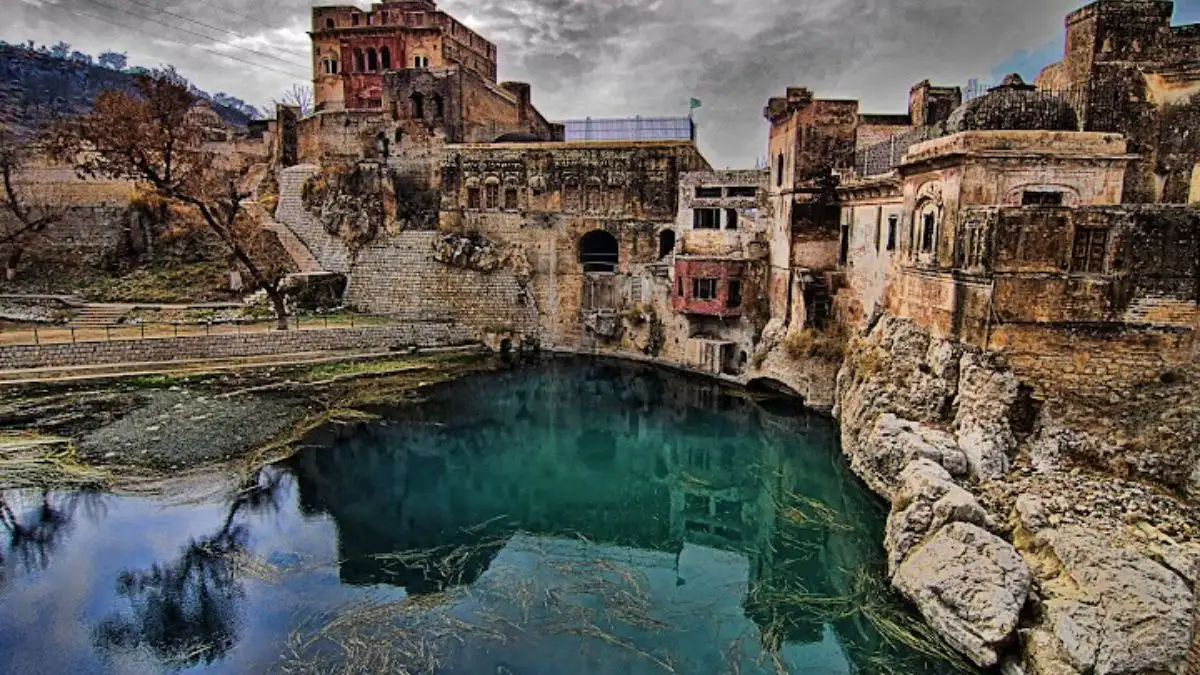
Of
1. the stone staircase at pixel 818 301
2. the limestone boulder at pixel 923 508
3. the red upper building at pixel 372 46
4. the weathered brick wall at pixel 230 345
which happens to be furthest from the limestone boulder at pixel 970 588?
the red upper building at pixel 372 46

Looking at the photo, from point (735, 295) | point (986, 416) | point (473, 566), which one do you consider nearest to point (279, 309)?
point (735, 295)

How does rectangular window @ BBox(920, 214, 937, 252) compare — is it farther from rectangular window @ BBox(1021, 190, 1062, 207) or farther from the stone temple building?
rectangular window @ BBox(1021, 190, 1062, 207)

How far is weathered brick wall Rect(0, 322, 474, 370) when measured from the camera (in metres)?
19.3

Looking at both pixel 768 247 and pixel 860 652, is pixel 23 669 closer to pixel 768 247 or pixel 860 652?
pixel 860 652

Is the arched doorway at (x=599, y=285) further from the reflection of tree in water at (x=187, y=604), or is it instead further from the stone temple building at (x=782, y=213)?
the reflection of tree in water at (x=187, y=604)

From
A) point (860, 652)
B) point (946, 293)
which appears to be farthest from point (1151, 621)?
point (946, 293)

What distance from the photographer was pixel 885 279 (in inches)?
632

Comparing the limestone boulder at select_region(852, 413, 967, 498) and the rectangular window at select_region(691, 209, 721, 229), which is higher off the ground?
the rectangular window at select_region(691, 209, 721, 229)

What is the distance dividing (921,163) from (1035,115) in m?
1.90

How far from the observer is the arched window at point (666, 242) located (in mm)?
24906

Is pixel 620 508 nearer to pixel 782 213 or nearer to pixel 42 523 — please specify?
pixel 42 523

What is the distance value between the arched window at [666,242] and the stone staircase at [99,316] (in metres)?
17.2

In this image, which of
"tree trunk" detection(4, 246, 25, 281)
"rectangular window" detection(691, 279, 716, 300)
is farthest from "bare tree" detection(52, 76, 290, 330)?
"rectangular window" detection(691, 279, 716, 300)

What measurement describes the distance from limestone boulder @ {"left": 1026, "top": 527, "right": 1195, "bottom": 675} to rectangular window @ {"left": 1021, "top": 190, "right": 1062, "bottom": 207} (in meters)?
6.03
